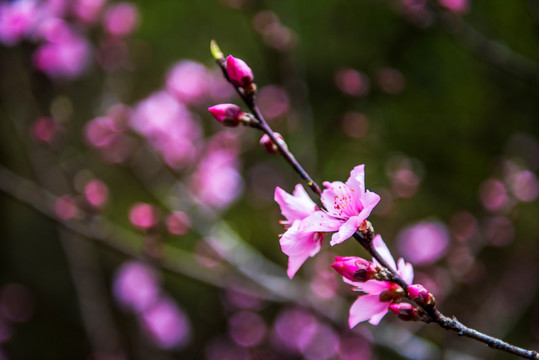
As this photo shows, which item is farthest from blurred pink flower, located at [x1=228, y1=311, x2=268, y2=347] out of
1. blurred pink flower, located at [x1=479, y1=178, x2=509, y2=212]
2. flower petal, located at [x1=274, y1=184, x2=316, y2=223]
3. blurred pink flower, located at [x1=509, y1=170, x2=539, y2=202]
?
flower petal, located at [x1=274, y1=184, x2=316, y2=223]

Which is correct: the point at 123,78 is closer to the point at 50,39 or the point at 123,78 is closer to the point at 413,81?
the point at 50,39

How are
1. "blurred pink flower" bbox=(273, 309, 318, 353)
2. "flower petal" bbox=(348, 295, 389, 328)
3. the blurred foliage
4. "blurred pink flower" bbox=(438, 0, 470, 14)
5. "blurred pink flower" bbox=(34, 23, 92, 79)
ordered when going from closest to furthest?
"flower petal" bbox=(348, 295, 389, 328), "blurred pink flower" bbox=(438, 0, 470, 14), "blurred pink flower" bbox=(34, 23, 92, 79), "blurred pink flower" bbox=(273, 309, 318, 353), the blurred foliage

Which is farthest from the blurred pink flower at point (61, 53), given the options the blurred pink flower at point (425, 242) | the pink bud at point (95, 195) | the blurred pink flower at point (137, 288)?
the blurred pink flower at point (425, 242)

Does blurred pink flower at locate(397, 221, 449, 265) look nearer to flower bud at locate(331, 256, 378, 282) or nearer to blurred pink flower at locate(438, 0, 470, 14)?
blurred pink flower at locate(438, 0, 470, 14)

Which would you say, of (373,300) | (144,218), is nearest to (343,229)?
(373,300)

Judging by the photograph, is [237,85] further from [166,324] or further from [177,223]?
[166,324]

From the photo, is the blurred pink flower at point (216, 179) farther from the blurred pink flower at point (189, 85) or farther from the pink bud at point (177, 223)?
the pink bud at point (177, 223)

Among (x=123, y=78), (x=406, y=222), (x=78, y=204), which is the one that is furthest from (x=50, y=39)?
(x=406, y=222)
